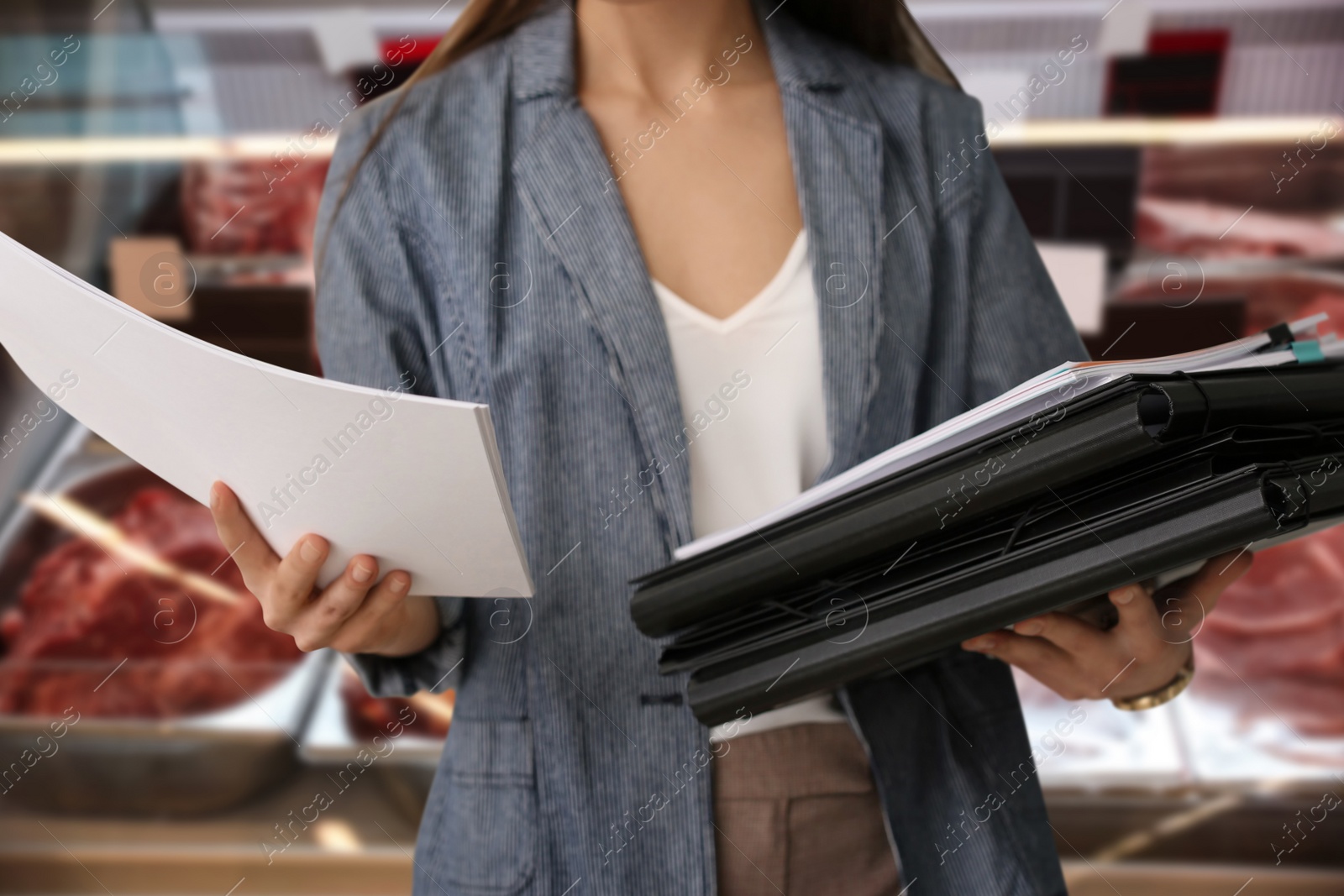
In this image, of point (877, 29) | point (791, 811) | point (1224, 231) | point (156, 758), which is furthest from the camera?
point (1224, 231)

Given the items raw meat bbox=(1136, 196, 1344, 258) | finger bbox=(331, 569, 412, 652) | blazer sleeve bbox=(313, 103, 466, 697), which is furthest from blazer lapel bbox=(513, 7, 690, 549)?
raw meat bbox=(1136, 196, 1344, 258)

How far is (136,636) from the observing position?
170cm

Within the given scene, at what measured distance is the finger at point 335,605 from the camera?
2.29 ft

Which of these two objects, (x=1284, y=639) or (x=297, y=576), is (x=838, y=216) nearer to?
(x=297, y=576)

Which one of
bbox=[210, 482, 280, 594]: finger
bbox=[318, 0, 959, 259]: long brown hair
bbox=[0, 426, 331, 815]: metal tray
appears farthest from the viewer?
bbox=[0, 426, 331, 815]: metal tray

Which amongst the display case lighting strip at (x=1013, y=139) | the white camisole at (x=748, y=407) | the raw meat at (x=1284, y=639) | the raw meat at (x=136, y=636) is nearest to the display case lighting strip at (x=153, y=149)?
the display case lighting strip at (x=1013, y=139)

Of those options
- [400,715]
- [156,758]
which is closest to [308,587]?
[400,715]

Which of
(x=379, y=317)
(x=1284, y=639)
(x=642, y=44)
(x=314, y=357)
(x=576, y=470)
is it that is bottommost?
(x=1284, y=639)

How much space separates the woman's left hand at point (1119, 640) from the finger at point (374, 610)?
42cm

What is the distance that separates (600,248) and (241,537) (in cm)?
37

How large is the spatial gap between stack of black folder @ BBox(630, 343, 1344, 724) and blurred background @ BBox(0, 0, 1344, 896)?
104 centimetres

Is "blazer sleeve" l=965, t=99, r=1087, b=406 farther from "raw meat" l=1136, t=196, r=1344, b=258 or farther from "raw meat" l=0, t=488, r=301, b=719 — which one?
"raw meat" l=0, t=488, r=301, b=719

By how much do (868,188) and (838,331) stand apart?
0.54 feet

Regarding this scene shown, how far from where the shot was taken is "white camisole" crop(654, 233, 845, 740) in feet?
2.85
